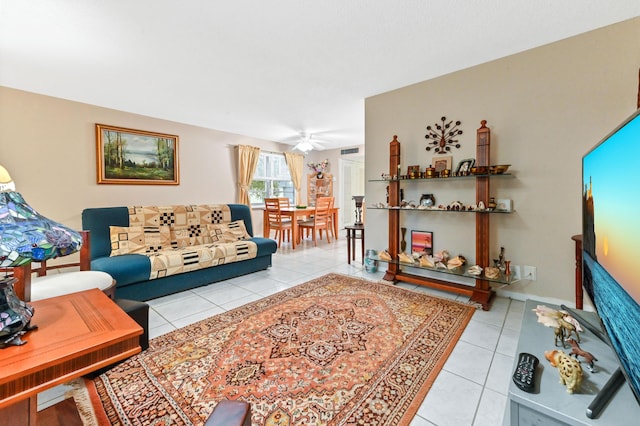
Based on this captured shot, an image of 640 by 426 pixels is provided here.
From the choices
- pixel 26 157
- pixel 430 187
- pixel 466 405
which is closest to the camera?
pixel 466 405

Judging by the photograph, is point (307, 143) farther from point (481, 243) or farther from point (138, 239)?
point (481, 243)

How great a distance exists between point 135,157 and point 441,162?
4.31m

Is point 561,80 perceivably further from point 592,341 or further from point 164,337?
point 164,337

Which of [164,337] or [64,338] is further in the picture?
[164,337]

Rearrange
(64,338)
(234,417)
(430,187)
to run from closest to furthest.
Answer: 1. (234,417)
2. (64,338)
3. (430,187)

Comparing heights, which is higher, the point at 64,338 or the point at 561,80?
the point at 561,80

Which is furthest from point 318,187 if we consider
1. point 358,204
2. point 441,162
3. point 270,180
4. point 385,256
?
point 441,162

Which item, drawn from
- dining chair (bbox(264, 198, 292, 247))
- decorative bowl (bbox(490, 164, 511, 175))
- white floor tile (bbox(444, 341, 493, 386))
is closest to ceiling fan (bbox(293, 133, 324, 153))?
dining chair (bbox(264, 198, 292, 247))

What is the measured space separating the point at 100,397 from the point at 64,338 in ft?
2.30

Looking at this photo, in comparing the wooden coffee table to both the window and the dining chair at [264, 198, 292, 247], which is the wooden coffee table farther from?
the window

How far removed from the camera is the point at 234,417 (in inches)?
22.6

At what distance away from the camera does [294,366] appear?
5.25 ft

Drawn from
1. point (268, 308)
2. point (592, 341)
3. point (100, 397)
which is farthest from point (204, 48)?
point (592, 341)

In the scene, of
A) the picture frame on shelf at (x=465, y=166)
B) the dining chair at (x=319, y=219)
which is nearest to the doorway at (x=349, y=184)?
the dining chair at (x=319, y=219)
